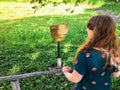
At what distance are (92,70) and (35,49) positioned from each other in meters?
6.94

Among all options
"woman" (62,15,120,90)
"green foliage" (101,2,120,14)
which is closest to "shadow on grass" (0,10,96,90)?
"woman" (62,15,120,90)

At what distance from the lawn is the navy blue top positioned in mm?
3761

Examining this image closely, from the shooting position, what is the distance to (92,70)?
2.83 metres

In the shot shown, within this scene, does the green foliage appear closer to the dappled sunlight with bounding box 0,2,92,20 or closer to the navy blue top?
the dappled sunlight with bounding box 0,2,92,20

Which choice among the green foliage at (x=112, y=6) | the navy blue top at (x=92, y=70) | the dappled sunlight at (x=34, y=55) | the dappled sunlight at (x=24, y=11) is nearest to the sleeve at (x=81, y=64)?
the navy blue top at (x=92, y=70)

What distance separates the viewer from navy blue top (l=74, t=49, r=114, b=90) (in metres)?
2.79

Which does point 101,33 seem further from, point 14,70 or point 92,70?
point 14,70

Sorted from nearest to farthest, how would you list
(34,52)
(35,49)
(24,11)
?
(34,52) < (35,49) < (24,11)

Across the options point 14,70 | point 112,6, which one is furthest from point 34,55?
point 112,6

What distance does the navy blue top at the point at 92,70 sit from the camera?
2789mm

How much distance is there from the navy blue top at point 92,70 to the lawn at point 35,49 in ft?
12.3

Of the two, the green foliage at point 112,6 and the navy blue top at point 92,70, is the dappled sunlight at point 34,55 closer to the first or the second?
the navy blue top at point 92,70

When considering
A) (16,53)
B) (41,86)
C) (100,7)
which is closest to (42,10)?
(100,7)

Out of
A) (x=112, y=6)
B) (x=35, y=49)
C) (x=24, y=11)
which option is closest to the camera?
(x=35, y=49)
